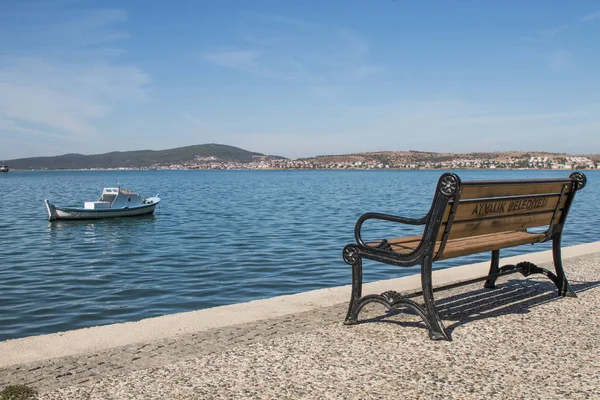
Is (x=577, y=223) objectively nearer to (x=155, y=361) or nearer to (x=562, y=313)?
(x=562, y=313)

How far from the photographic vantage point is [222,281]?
13219 millimetres

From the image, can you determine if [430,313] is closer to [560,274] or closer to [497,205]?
[497,205]

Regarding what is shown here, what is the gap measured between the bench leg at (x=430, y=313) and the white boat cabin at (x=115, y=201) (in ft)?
104

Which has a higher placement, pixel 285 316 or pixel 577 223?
pixel 285 316

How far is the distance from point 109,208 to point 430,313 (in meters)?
31.4

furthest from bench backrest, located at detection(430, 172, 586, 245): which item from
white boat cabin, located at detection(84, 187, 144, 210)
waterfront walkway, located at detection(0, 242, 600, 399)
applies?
white boat cabin, located at detection(84, 187, 144, 210)

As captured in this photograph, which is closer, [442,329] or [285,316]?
[442,329]

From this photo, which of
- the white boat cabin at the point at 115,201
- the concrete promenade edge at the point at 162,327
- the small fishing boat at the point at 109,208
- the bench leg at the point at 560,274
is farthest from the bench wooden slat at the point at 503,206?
the white boat cabin at the point at 115,201

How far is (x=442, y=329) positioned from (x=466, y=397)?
134cm

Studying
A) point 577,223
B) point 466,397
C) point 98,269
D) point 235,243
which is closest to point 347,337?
point 466,397

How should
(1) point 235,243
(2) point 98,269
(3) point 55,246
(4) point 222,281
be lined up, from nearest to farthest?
(4) point 222,281 → (2) point 98,269 → (1) point 235,243 → (3) point 55,246

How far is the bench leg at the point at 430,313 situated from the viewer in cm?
522

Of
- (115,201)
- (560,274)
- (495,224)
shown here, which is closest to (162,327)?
(495,224)

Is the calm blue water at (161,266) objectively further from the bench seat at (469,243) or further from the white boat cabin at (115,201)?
the bench seat at (469,243)
